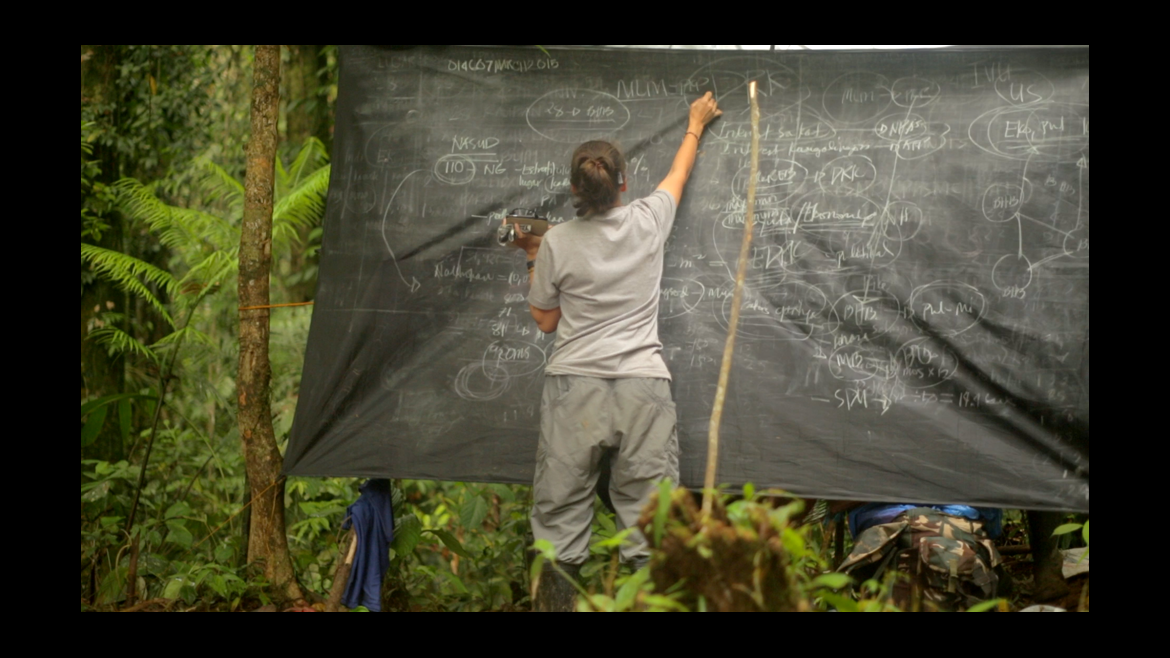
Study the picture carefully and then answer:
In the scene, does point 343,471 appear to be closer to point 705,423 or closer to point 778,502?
point 705,423

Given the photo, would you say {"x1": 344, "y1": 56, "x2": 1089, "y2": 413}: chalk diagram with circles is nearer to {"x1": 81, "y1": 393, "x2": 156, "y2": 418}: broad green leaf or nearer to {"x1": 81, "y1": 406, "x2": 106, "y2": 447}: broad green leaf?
{"x1": 81, "y1": 393, "x2": 156, "y2": 418}: broad green leaf

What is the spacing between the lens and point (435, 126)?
13.6ft

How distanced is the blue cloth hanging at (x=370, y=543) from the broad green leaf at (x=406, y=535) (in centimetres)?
12

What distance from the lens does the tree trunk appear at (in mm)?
4277

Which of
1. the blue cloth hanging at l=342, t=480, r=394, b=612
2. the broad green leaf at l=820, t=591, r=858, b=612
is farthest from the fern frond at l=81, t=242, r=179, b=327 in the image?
the broad green leaf at l=820, t=591, r=858, b=612

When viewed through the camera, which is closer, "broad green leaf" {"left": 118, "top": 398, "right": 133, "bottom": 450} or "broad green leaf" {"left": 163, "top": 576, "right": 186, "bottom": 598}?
"broad green leaf" {"left": 163, "top": 576, "right": 186, "bottom": 598}

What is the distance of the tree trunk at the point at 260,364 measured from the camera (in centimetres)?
428

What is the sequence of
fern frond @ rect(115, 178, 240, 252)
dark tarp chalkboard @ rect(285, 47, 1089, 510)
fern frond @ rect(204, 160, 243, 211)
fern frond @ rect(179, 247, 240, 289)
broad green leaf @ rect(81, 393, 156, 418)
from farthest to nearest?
fern frond @ rect(204, 160, 243, 211)
fern frond @ rect(115, 178, 240, 252)
fern frond @ rect(179, 247, 240, 289)
broad green leaf @ rect(81, 393, 156, 418)
dark tarp chalkboard @ rect(285, 47, 1089, 510)

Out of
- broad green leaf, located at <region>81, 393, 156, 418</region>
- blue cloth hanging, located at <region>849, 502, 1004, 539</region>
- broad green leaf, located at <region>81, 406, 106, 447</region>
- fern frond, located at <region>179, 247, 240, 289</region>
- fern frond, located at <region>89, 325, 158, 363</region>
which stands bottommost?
blue cloth hanging, located at <region>849, 502, 1004, 539</region>

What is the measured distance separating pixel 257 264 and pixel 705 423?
215 centimetres

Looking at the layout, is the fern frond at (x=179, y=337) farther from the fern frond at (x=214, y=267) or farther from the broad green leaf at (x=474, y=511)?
the broad green leaf at (x=474, y=511)

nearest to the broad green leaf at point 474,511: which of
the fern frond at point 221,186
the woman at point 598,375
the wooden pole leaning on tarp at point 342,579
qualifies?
the wooden pole leaning on tarp at point 342,579

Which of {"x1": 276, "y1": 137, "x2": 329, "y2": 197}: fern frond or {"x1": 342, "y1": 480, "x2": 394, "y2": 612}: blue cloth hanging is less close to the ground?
{"x1": 276, "y1": 137, "x2": 329, "y2": 197}: fern frond
